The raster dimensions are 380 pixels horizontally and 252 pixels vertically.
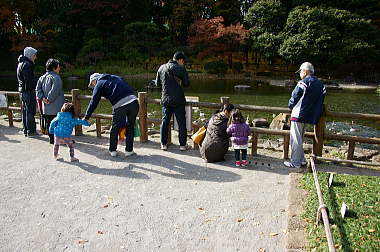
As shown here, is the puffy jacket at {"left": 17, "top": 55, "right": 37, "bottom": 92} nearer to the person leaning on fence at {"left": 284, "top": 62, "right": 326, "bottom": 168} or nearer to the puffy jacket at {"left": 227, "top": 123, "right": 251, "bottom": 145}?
the puffy jacket at {"left": 227, "top": 123, "right": 251, "bottom": 145}

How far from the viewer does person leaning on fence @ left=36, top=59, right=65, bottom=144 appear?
6957mm

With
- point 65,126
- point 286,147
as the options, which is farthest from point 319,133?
point 65,126

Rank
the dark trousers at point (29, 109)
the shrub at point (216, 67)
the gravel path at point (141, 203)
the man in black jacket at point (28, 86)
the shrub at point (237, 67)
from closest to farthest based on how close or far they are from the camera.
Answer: the gravel path at point (141, 203) → the man in black jacket at point (28, 86) → the dark trousers at point (29, 109) → the shrub at point (216, 67) → the shrub at point (237, 67)

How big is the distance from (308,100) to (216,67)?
25189 millimetres

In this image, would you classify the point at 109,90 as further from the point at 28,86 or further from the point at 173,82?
the point at 28,86

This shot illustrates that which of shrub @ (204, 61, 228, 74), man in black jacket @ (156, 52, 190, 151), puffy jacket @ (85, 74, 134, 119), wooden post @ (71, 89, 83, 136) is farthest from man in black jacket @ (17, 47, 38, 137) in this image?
shrub @ (204, 61, 228, 74)

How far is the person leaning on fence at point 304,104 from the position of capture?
5.41 meters

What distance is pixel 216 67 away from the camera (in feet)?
99.1

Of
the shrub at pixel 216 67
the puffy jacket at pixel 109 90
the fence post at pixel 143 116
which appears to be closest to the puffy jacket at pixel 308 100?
the puffy jacket at pixel 109 90

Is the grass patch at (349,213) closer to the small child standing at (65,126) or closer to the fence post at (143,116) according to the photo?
the fence post at (143,116)

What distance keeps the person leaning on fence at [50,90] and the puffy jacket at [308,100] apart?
14.9 feet

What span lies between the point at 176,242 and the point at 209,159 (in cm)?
257

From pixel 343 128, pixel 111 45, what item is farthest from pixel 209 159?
pixel 111 45

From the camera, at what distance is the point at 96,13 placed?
35875mm
